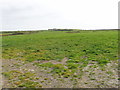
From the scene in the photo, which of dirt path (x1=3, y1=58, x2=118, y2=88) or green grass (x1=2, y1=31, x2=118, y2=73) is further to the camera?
green grass (x1=2, y1=31, x2=118, y2=73)

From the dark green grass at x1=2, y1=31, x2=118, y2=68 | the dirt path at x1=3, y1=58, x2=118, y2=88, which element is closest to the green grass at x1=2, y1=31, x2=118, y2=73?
the dark green grass at x1=2, y1=31, x2=118, y2=68

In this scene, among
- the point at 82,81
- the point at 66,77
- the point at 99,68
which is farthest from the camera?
the point at 99,68

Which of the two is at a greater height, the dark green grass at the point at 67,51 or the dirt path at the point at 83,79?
the dark green grass at the point at 67,51

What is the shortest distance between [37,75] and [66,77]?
3557 mm

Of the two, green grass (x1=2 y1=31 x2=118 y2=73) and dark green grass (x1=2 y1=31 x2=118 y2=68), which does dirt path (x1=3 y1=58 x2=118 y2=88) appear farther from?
dark green grass (x1=2 y1=31 x2=118 y2=68)

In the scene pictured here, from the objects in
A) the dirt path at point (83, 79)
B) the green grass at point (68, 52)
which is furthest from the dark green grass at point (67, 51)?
the dirt path at point (83, 79)

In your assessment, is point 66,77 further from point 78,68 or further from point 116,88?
point 116,88

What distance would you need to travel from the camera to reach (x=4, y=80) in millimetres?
14062

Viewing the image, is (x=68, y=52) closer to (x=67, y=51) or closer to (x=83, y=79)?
(x=67, y=51)

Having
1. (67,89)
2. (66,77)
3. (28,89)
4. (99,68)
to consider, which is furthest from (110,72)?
(28,89)

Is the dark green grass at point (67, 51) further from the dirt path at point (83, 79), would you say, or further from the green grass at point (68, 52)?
the dirt path at point (83, 79)

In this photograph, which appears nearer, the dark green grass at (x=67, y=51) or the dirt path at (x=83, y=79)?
the dirt path at (x=83, y=79)

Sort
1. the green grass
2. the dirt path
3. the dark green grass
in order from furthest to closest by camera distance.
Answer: the dark green grass → the green grass → the dirt path

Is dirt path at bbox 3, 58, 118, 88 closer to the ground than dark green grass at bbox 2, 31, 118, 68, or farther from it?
Result: closer to the ground
